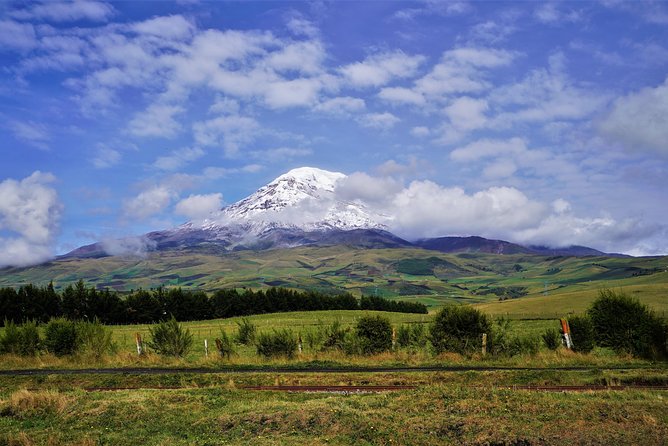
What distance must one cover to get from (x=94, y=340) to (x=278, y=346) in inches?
456

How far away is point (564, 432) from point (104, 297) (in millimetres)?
97422

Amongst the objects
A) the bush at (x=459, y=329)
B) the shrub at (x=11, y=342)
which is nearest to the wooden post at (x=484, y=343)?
the bush at (x=459, y=329)

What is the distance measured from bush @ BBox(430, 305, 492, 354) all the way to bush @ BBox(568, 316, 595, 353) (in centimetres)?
465

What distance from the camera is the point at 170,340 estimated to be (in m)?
31.5

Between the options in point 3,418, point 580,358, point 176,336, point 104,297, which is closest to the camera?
point 3,418

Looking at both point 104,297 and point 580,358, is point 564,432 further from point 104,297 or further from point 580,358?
point 104,297

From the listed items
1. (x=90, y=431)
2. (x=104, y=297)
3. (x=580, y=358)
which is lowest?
(x=580, y=358)

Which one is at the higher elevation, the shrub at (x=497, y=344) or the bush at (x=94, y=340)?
the bush at (x=94, y=340)

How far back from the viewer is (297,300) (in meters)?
126

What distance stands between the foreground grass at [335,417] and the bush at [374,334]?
12.9 meters

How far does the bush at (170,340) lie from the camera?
31.4 metres

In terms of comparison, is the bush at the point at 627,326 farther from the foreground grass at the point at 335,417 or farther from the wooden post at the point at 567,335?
the foreground grass at the point at 335,417

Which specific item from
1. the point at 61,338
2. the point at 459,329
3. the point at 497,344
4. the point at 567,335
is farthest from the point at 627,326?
the point at 61,338

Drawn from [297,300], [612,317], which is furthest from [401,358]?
[297,300]
